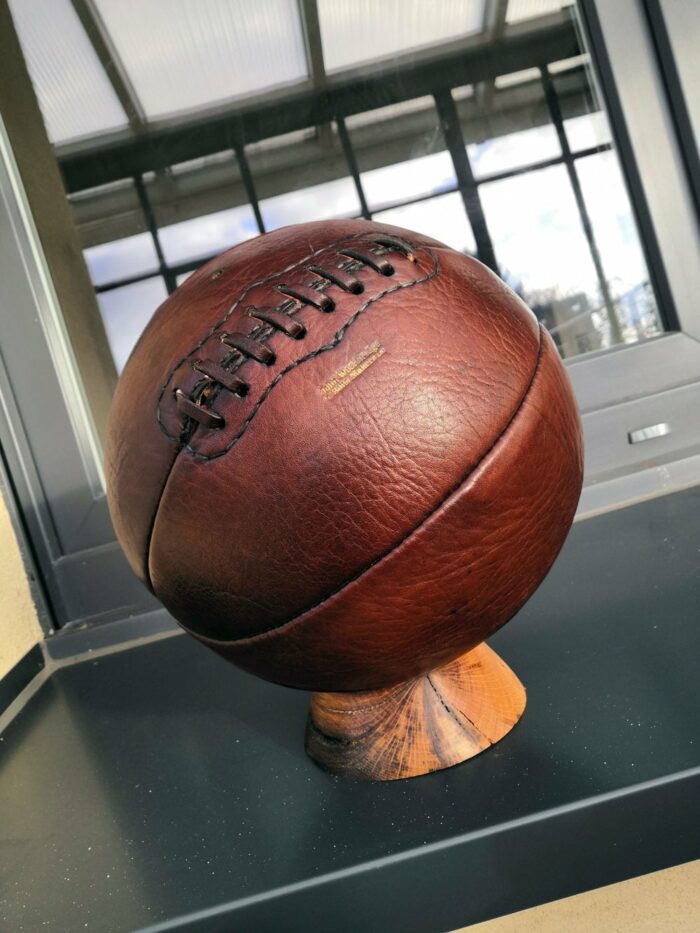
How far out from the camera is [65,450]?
1396 millimetres

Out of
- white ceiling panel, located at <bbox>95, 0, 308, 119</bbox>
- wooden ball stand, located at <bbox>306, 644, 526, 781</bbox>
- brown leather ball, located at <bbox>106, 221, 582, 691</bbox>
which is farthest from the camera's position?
white ceiling panel, located at <bbox>95, 0, 308, 119</bbox>

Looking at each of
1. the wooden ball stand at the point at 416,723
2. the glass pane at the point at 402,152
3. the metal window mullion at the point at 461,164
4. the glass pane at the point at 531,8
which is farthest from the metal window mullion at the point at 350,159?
the wooden ball stand at the point at 416,723

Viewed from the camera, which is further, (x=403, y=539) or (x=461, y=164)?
(x=461, y=164)

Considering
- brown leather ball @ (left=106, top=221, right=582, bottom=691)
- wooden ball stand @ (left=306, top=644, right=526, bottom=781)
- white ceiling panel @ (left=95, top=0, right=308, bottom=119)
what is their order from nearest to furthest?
brown leather ball @ (left=106, top=221, right=582, bottom=691)
wooden ball stand @ (left=306, top=644, right=526, bottom=781)
white ceiling panel @ (left=95, top=0, right=308, bottom=119)

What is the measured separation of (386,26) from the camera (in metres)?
1.42

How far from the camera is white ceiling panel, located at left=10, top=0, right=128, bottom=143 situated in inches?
54.8

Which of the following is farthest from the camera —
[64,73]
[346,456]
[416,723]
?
[64,73]

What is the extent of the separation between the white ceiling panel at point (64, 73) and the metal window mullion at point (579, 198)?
722 mm

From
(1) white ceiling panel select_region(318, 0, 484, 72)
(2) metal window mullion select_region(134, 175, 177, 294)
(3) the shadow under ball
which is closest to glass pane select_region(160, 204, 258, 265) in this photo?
(2) metal window mullion select_region(134, 175, 177, 294)

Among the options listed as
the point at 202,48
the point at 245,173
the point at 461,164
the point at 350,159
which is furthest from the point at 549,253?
the point at 202,48

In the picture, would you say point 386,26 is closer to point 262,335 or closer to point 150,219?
point 150,219

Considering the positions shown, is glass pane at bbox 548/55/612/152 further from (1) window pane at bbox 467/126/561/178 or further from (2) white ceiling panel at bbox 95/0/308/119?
(2) white ceiling panel at bbox 95/0/308/119

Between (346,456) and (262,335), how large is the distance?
0.11 m

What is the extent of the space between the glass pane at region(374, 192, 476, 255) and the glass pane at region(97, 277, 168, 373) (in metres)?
0.41
